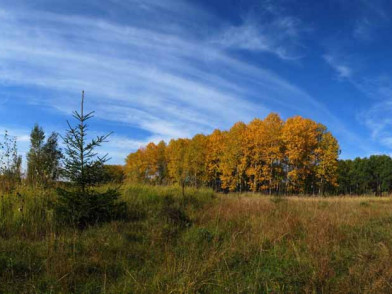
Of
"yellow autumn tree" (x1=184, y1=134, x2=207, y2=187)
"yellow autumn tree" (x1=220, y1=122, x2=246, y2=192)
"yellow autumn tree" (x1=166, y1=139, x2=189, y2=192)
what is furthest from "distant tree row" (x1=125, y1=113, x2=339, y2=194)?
"yellow autumn tree" (x1=166, y1=139, x2=189, y2=192)

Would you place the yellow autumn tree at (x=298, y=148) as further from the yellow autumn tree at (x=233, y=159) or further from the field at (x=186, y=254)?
the field at (x=186, y=254)

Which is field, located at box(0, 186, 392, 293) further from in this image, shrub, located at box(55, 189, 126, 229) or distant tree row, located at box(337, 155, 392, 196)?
distant tree row, located at box(337, 155, 392, 196)

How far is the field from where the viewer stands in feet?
11.1

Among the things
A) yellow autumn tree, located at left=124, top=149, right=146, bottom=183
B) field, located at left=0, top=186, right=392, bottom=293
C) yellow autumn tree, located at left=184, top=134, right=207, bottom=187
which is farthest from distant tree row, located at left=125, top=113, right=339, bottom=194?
field, located at left=0, top=186, right=392, bottom=293

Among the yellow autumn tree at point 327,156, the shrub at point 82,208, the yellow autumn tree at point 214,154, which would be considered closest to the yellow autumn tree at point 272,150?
the yellow autumn tree at point 327,156

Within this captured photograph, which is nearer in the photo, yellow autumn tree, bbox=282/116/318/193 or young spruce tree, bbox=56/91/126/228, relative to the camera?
young spruce tree, bbox=56/91/126/228

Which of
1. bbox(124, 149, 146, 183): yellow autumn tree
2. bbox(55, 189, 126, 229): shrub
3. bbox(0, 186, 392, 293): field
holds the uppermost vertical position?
bbox(124, 149, 146, 183): yellow autumn tree

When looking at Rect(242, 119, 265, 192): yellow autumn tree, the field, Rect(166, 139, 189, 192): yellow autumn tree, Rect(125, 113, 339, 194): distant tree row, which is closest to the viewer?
the field

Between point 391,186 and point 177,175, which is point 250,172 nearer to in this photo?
point 177,175

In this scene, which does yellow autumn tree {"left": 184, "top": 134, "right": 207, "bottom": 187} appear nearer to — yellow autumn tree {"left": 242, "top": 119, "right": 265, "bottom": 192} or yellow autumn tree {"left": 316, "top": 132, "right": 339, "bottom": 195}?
yellow autumn tree {"left": 242, "top": 119, "right": 265, "bottom": 192}

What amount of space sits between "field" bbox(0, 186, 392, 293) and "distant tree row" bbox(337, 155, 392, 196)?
59.9m

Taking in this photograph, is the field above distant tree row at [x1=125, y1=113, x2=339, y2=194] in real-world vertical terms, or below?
below

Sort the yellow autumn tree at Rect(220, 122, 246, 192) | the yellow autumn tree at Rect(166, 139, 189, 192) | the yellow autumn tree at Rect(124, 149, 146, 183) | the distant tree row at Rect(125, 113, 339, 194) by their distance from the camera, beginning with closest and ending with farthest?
the distant tree row at Rect(125, 113, 339, 194), the yellow autumn tree at Rect(220, 122, 246, 192), the yellow autumn tree at Rect(166, 139, 189, 192), the yellow autumn tree at Rect(124, 149, 146, 183)

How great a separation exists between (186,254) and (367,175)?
2726 inches
